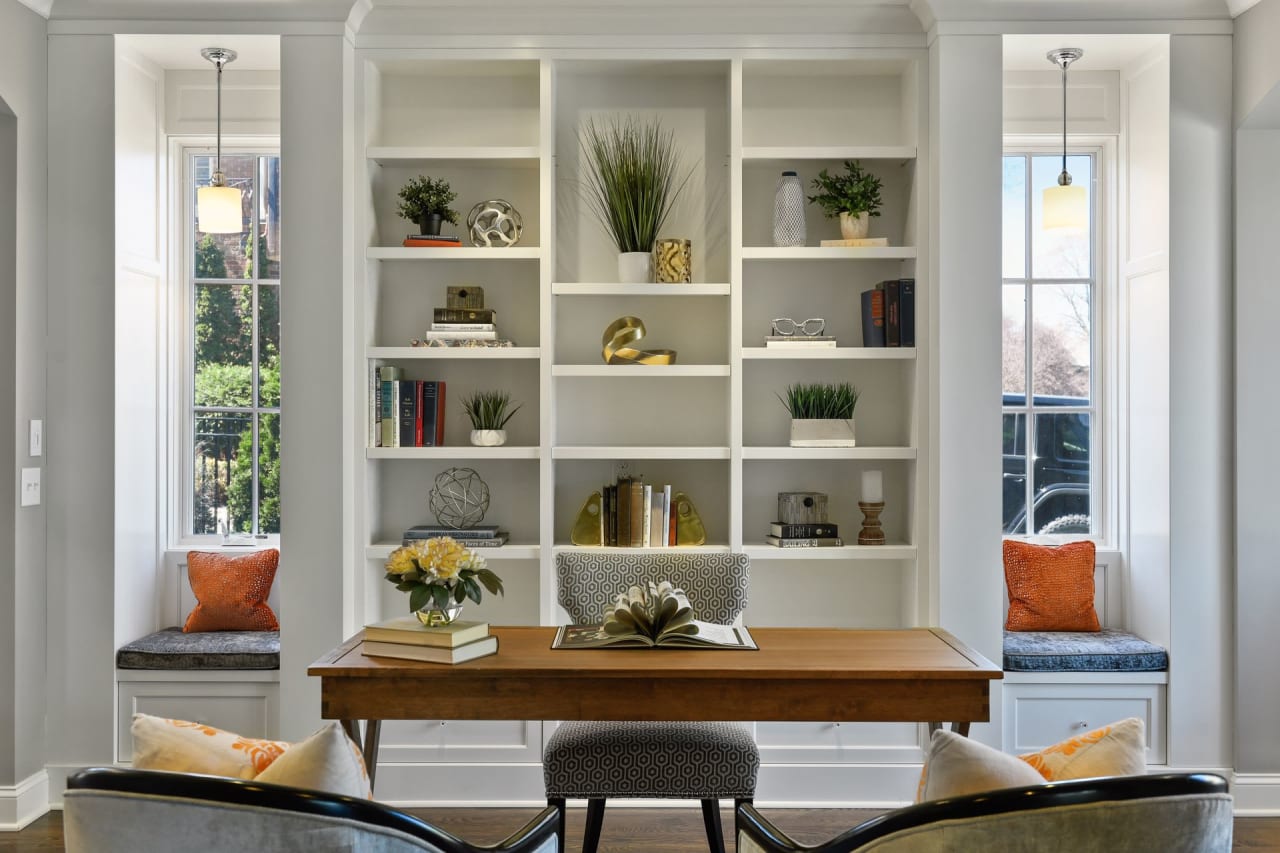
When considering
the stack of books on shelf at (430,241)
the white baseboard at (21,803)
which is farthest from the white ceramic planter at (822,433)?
the white baseboard at (21,803)

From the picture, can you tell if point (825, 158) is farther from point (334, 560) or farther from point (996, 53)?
point (334, 560)

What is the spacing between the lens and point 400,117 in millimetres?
3734

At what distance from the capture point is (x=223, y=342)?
3.99 metres

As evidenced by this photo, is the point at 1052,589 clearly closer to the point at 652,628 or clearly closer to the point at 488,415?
the point at 652,628

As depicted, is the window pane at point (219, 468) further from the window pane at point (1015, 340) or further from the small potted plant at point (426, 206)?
the window pane at point (1015, 340)

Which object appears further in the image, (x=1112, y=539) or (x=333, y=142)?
(x=1112, y=539)

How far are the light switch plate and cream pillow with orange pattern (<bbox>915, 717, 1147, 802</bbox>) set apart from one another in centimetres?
301

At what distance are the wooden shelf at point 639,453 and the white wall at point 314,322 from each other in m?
0.76

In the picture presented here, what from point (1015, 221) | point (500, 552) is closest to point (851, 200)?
point (1015, 221)

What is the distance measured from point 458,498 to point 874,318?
5.36 feet

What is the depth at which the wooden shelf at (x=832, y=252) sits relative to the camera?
3.48 metres

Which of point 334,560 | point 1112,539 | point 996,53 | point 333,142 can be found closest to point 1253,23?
point 996,53

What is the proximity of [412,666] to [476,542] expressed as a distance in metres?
1.24

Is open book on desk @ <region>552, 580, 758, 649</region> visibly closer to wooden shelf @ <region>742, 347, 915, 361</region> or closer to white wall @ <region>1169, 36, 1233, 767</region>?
wooden shelf @ <region>742, 347, 915, 361</region>
